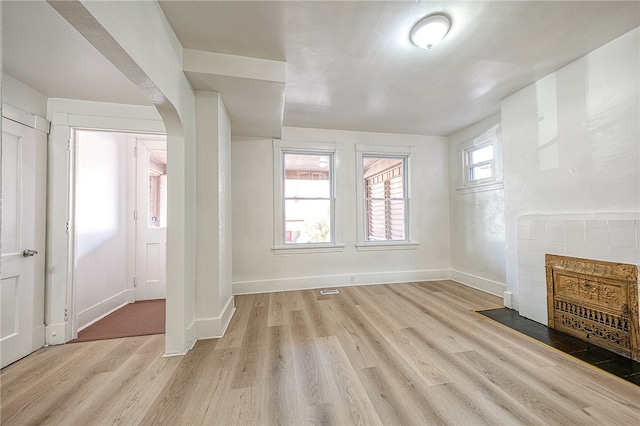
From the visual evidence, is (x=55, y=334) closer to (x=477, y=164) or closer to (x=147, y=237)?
(x=147, y=237)

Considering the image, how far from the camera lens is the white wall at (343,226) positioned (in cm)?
403

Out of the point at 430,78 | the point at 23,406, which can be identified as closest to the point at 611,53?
the point at 430,78

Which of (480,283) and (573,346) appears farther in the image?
(480,283)

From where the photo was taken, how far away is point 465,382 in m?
1.87

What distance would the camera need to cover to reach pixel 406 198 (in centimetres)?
463

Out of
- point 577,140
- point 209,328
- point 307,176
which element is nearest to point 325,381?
point 209,328

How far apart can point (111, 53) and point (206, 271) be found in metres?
1.82

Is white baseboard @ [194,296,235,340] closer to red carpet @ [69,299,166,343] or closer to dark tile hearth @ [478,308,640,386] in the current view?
red carpet @ [69,299,166,343]

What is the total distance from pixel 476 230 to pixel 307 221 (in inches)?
103

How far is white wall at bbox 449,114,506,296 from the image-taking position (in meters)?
3.70

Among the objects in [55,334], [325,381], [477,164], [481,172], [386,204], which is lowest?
[325,381]

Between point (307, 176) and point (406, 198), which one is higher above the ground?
point (307, 176)

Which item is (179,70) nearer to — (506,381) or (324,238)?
(324,238)

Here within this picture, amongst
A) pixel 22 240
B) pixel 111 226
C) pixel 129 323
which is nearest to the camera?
pixel 22 240
